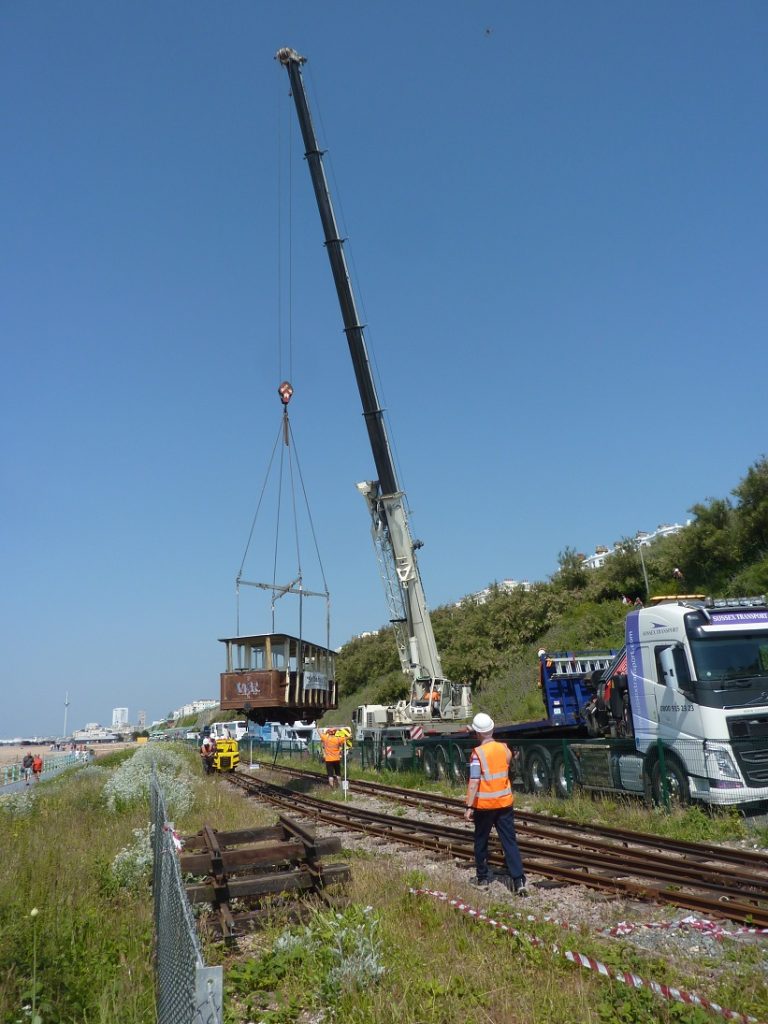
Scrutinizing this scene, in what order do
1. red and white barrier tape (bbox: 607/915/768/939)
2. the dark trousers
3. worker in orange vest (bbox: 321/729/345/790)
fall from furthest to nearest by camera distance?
worker in orange vest (bbox: 321/729/345/790) < the dark trousers < red and white barrier tape (bbox: 607/915/768/939)

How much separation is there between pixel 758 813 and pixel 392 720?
1372 cm

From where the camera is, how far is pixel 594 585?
4266 centimetres

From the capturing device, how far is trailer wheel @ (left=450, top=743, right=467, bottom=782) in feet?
59.5

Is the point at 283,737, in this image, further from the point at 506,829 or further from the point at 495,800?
the point at 495,800

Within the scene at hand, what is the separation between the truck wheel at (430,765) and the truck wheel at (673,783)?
8.63 meters

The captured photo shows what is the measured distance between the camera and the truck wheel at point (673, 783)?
37.2ft

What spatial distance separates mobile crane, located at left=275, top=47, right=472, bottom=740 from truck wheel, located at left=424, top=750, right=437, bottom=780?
1972 mm

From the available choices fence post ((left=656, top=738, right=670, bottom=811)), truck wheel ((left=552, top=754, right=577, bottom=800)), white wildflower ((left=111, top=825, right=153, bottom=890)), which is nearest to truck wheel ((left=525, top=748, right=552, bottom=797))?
truck wheel ((left=552, top=754, right=577, bottom=800))

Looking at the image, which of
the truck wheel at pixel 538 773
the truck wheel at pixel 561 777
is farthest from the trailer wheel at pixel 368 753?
the truck wheel at pixel 561 777

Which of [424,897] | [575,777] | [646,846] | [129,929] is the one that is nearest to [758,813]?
[646,846]

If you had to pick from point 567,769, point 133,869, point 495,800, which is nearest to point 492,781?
point 495,800

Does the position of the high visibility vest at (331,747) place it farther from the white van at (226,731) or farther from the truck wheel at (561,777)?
the white van at (226,731)

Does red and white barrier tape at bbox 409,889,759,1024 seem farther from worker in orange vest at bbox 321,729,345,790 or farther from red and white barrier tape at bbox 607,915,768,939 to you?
worker in orange vest at bbox 321,729,345,790

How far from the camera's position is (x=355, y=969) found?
509 cm
